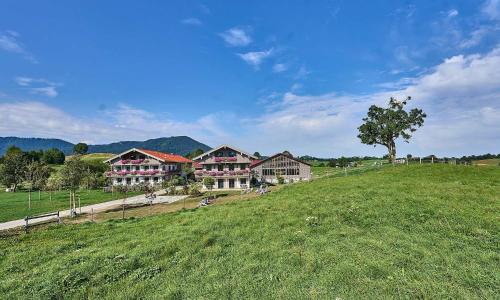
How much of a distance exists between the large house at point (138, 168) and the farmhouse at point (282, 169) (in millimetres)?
21667

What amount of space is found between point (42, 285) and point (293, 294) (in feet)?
25.0

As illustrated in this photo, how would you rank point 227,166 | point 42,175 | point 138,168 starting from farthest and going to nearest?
point 138,168
point 227,166
point 42,175

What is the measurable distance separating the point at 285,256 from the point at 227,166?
5023cm

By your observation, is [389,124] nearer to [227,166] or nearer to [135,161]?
[227,166]

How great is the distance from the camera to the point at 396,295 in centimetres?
718

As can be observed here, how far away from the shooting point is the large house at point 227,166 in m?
58.6

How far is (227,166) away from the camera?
196 ft

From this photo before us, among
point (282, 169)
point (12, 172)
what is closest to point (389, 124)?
point (282, 169)

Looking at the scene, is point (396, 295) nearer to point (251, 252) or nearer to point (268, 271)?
point (268, 271)

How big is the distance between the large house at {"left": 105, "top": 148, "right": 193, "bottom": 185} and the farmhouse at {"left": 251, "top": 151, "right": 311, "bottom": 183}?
71.1 ft

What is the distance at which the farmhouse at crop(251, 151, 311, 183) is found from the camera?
65350 millimetres

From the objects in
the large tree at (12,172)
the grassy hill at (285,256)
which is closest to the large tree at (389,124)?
the grassy hill at (285,256)

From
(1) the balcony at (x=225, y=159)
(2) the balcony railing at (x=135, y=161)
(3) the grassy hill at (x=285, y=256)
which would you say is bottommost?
(3) the grassy hill at (x=285, y=256)

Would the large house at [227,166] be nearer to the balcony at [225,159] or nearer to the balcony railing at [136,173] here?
the balcony at [225,159]
